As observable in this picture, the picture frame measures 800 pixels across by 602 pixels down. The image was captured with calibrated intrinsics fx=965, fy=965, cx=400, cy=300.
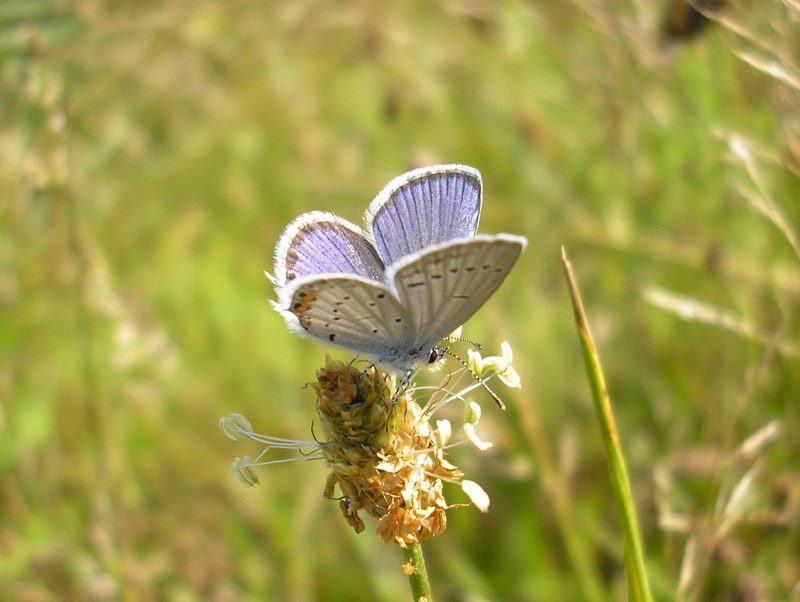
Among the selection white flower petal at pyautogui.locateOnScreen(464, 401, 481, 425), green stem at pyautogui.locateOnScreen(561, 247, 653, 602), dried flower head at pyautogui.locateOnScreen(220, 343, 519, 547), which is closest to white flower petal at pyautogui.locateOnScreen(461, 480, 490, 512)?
dried flower head at pyautogui.locateOnScreen(220, 343, 519, 547)

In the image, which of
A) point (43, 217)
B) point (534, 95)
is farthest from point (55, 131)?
point (534, 95)

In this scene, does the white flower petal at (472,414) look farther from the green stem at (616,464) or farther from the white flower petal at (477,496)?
the green stem at (616,464)

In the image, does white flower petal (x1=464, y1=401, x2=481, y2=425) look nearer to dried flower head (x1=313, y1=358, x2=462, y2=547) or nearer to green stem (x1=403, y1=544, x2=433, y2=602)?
dried flower head (x1=313, y1=358, x2=462, y2=547)

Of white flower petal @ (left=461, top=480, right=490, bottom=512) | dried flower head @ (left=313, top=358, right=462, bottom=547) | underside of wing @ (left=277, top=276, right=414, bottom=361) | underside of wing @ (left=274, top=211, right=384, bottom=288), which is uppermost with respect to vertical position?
underside of wing @ (left=274, top=211, right=384, bottom=288)

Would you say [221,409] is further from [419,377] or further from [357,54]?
[357,54]

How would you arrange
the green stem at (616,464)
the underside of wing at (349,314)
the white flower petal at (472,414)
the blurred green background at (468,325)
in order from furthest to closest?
the blurred green background at (468,325) < the white flower petal at (472,414) < the underside of wing at (349,314) < the green stem at (616,464)

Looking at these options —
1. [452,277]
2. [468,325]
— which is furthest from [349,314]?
[468,325]

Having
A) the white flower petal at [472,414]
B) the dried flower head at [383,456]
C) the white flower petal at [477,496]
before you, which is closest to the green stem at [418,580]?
the dried flower head at [383,456]
